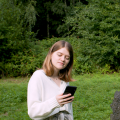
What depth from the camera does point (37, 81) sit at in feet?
5.08

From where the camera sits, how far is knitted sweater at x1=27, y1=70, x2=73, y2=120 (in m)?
1.39

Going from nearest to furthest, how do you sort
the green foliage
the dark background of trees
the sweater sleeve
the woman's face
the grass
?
the sweater sleeve < the woman's face < the grass < the green foliage < the dark background of trees

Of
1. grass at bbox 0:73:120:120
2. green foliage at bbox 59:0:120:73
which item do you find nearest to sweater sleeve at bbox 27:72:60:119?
grass at bbox 0:73:120:120

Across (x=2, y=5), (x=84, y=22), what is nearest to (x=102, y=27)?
(x=84, y=22)

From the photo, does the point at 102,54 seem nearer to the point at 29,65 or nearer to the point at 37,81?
the point at 29,65

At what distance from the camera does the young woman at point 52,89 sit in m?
1.39

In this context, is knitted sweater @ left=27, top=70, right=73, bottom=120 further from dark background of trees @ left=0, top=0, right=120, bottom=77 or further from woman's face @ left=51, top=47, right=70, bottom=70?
dark background of trees @ left=0, top=0, right=120, bottom=77

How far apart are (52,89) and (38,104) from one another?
0.88ft

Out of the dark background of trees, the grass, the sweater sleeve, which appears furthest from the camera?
the dark background of trees

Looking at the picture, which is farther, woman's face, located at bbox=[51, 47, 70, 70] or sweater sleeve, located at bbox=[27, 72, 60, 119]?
woman's face, located at bbox=[51, 47, 70, 70]

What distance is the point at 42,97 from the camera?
153 centimetres

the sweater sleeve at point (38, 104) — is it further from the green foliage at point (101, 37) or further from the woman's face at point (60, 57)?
the green foliage at point (101, 37)

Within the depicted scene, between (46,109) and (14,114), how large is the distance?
4.04m

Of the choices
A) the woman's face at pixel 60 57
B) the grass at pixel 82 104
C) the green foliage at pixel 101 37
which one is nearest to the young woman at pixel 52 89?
the woman's face at pixel 60 57
